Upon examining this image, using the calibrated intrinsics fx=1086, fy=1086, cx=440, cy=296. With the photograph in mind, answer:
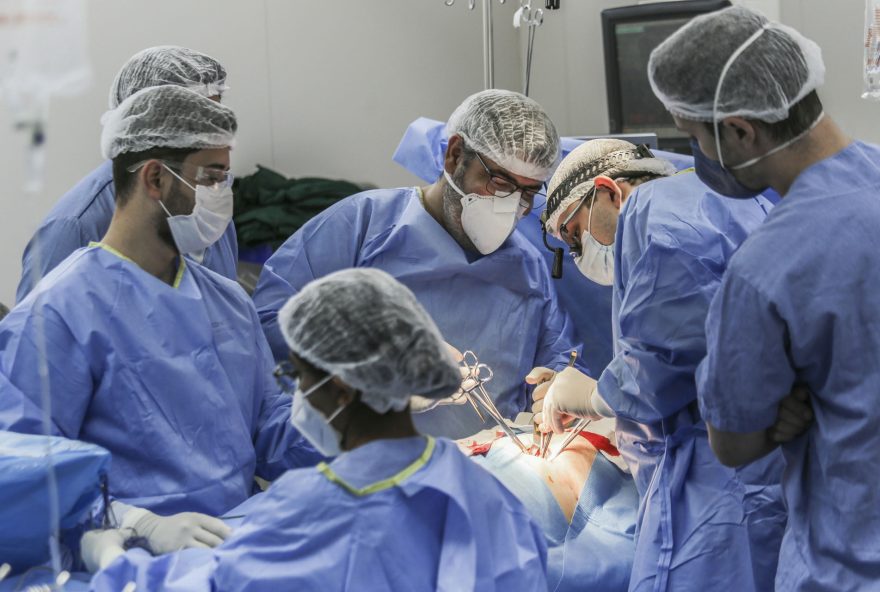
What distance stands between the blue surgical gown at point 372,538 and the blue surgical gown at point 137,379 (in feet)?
1.25

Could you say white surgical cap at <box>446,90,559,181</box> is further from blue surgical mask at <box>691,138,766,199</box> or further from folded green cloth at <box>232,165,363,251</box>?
folded green cloth at <box>232,165,363,251</box>

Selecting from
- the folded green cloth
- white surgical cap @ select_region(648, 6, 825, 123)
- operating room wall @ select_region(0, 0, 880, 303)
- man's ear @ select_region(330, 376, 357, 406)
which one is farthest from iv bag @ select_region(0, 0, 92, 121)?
the folded green cloth

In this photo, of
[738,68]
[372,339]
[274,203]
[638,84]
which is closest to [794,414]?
[738,68]

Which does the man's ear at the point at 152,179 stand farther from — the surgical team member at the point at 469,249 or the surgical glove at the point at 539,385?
the surgical glove at the point at 539,385

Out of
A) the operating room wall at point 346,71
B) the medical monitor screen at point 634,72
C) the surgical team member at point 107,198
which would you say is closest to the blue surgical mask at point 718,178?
the surgical team member at point 107,198

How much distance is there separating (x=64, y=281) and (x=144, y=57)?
3.38 feet

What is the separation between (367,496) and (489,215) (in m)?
1.34

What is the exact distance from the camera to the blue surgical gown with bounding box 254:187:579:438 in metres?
2.85

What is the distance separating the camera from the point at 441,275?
9.55 ft

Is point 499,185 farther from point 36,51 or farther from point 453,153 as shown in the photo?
point 36,51

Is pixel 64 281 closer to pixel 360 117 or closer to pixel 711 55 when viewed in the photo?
pixel 711 55

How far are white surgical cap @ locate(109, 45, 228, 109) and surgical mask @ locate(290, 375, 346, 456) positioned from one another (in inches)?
54.0

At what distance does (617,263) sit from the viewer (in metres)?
2.32

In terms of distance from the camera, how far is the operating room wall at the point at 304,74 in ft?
13.7
